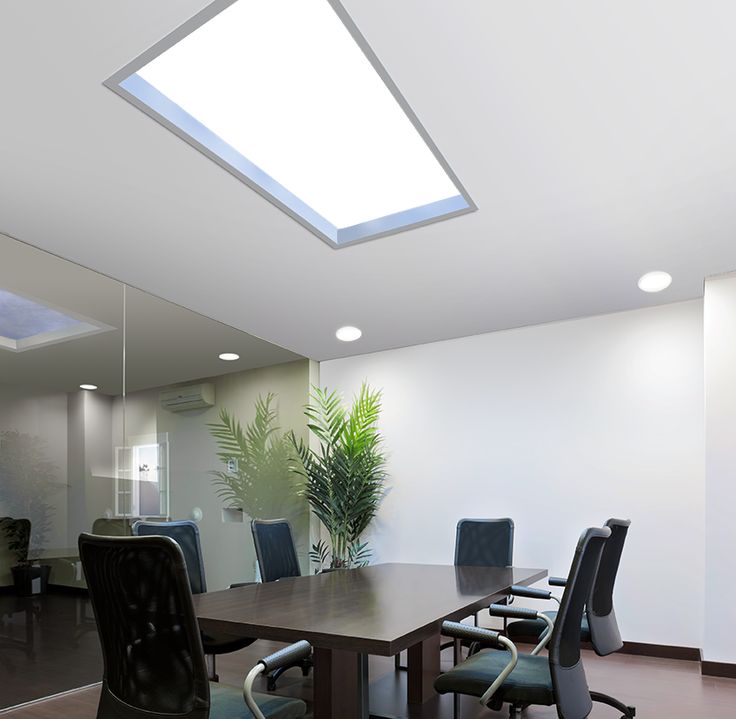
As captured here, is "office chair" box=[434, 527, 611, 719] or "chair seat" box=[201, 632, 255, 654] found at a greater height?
"office chair" box=[434, 527, 611, 719]

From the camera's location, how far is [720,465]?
521cm

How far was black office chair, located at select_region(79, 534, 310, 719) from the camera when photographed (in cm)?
215

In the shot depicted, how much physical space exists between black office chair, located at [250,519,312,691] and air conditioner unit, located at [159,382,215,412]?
4.85ft

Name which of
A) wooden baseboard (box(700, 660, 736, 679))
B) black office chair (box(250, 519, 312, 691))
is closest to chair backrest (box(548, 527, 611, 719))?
black office chair (box(250, 519, 312, 691))

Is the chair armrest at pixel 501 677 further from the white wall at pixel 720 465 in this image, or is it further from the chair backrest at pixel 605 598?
the white wall at pixel 720 465

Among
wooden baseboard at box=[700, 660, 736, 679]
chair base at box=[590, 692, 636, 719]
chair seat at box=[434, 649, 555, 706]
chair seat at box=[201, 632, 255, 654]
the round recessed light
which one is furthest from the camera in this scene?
the round recessed light

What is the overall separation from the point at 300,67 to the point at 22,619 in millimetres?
3734

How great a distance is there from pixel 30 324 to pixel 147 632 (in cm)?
306

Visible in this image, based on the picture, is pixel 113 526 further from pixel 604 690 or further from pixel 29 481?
pixel 604 690

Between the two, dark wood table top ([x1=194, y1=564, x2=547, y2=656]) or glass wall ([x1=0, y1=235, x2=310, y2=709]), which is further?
glass wall ([x1=0, y1=235, x2=310, y2=709])

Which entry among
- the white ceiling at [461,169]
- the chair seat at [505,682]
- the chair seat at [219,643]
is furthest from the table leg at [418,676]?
the white ceiling at [461,169]

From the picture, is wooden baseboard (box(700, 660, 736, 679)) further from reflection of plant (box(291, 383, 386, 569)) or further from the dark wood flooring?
reflection of plant (box(291, 383, 386, 569))

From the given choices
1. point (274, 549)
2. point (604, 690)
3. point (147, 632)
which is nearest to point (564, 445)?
point (604, 690)

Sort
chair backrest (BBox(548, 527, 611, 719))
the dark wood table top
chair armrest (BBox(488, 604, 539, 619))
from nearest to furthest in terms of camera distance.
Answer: the dark wood table top, chair backrest (BBox(548, 527, 611, 719)), chair armrest (BBox(488, 604, 539, 619))
